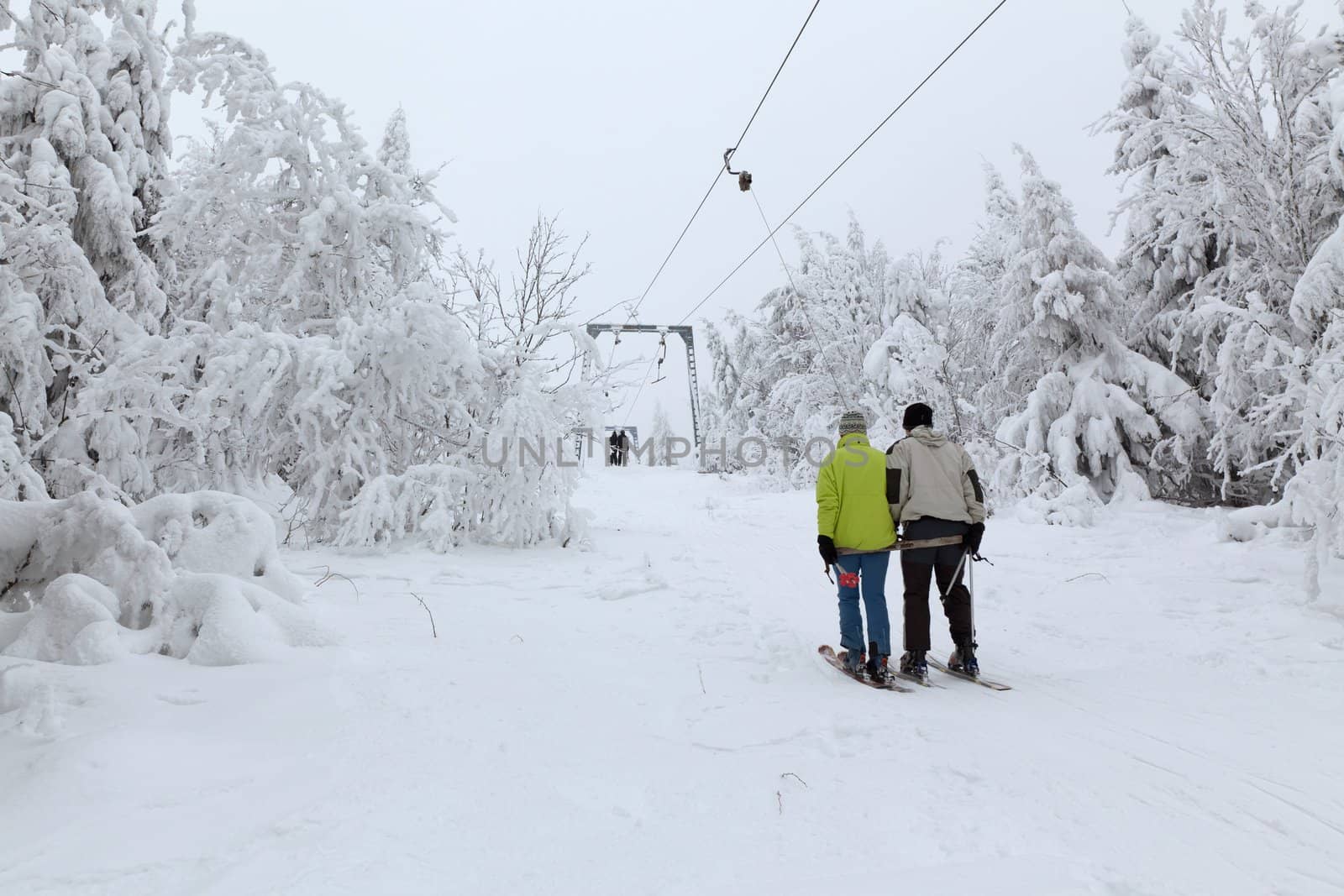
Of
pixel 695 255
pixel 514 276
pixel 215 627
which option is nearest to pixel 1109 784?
pixel 215 627

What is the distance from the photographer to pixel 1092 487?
1117cm

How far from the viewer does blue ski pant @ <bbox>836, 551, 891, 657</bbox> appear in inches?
175

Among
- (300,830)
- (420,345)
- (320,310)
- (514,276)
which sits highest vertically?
(514,276)

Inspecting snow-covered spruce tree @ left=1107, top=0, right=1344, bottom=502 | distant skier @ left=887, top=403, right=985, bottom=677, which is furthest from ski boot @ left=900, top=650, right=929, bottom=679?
snow-covered spruce tree @ left=1107, top=0, right=1344, bottom=502

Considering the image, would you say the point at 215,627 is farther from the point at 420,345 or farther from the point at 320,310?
the point at 320,310

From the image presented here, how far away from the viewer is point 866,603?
4.51 metres

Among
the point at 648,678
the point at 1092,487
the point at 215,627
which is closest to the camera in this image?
the point at 215,627

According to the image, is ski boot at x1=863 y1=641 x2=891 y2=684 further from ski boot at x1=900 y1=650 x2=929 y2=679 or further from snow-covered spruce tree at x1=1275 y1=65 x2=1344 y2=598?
snow-covered spruce tree at x1=1275 y1=65 x2=1344 y2=598

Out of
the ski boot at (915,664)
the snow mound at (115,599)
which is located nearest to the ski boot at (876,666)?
the ski boot at (915,664)

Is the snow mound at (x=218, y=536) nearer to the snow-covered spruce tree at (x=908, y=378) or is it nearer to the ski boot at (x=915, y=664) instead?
the ski boot at (x=915, y=664)

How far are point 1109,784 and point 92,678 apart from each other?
4.39 m

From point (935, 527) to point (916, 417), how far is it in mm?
766

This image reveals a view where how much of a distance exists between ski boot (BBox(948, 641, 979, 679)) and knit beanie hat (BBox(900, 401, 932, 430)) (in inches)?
57.5

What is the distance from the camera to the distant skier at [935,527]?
450 centimetres
